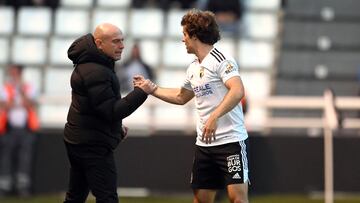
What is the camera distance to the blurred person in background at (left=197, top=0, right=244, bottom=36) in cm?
1736

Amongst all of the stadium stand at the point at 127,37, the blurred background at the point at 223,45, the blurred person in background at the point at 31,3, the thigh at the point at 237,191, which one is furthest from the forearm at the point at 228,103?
the blurred person in background at the point at 31,3

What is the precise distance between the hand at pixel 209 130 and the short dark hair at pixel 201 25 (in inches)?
28.4

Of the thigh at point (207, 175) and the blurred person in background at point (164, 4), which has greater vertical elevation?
the blurred person in background at point (164, 4)

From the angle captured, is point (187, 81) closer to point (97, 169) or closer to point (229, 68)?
point (229, 68)

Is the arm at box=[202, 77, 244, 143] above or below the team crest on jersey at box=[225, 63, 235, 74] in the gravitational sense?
below

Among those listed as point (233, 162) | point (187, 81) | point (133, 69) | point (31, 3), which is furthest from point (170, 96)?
point (31, 3)

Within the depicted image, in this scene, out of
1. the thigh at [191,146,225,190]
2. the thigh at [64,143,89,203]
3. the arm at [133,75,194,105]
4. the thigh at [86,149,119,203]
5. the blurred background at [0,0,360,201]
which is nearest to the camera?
the thigh at [86,149,119,203]

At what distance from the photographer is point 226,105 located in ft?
25.8

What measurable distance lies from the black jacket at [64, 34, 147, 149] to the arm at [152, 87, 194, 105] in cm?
53

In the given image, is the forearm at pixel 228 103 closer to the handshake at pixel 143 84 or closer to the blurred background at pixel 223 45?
the handshake at pixel 143 84

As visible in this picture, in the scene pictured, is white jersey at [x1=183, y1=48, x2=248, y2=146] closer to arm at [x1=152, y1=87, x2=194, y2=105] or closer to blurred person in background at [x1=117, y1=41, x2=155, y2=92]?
→ arm at [x1=152, y1=87, x2=194, y2=105]

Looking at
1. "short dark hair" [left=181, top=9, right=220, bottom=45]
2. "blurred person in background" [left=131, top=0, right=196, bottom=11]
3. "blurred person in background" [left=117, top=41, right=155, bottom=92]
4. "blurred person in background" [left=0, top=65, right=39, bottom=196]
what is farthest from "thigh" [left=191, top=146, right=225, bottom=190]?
"blurred person in background" [left=131, top=0, right=196, bottom=11]

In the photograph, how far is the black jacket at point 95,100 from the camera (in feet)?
25.9

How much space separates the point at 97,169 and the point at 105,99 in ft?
1.91
